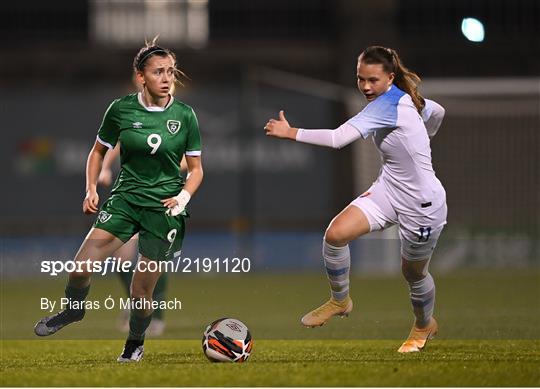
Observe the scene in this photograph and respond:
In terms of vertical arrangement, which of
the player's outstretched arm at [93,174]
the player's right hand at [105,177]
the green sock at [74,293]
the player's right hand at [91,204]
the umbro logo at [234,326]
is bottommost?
the umbro logo at [234,326]

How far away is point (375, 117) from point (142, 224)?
60.3 inches

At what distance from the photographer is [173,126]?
25.1ft

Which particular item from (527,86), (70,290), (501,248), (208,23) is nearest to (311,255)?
(501,248)

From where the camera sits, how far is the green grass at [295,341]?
700cm

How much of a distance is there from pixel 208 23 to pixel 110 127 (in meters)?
17.9

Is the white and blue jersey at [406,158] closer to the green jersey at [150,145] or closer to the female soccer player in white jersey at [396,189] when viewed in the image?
the female soccer player in white jersey at [396,189]

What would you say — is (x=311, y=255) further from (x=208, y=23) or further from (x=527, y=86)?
(x=208, y=23)

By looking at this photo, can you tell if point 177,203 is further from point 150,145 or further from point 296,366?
point 296,366

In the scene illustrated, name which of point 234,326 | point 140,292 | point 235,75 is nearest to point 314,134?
point 234,326

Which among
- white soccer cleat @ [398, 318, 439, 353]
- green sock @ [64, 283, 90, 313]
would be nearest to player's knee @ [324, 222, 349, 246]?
white soccer cleat @ [398, 318, 439, 353]

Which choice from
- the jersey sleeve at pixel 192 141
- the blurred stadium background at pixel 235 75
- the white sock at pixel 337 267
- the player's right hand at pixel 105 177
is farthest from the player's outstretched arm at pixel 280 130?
the blurred stadium background at pixel 235 75

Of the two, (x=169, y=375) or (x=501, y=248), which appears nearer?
(x=169, y=375)

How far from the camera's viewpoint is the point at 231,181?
24953mm

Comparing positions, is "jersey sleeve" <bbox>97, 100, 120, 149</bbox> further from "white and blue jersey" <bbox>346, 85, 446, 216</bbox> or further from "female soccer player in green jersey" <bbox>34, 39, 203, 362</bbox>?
"white and blue jersey" <bbox>346, 85, 446, 216</bbox>
